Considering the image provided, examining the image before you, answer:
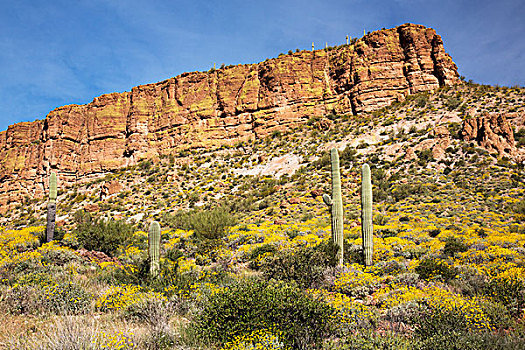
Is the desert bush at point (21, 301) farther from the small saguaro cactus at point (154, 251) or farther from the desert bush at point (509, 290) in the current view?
the desert bush at point (509, 290)

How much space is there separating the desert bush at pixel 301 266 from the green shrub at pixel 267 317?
1.96 meters

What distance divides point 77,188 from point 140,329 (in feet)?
147

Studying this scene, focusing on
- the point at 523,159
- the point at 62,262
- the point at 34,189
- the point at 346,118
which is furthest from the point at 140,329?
the point at 34,189

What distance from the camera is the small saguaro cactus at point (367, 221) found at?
9344 millimetres

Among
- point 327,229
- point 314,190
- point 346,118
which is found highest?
point 346,118

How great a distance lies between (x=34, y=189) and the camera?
4444cm

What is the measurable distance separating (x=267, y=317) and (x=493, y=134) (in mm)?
27774

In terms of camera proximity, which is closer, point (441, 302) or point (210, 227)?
point (441, 302)

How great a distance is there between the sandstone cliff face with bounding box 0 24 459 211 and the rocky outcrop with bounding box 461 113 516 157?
11.6 metres

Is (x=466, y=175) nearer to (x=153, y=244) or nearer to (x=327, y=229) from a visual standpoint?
(x=327, y=229)

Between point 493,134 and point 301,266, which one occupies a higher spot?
point 493,134

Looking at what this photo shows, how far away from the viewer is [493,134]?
2434 centimetres

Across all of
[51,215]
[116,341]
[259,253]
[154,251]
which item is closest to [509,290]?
[116,341]

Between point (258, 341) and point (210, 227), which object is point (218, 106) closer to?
point (210, 227)
